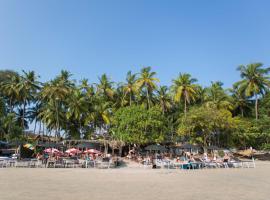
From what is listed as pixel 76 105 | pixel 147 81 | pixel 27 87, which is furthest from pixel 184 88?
pixel 27 87

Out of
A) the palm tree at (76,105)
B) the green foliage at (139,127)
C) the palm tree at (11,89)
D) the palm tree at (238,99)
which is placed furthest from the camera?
the palm tree at (238,99)

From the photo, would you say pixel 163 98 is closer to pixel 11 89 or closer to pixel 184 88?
pixel 184 88

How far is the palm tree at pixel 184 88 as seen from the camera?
46.6 m

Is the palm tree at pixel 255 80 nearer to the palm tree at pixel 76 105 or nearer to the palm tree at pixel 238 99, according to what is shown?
the palm tree at pixel 238 99

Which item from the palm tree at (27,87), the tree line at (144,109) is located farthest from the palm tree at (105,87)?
the palm tree at (27,87)

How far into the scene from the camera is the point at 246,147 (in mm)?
45562

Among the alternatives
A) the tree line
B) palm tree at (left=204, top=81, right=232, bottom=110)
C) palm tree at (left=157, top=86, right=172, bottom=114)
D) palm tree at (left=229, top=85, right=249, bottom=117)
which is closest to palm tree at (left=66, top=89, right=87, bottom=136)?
the tree line

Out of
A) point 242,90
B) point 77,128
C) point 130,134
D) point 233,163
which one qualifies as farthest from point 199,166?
point 77,128

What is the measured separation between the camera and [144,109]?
128 ft

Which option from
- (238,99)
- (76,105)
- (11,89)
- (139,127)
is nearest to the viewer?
(139,127)

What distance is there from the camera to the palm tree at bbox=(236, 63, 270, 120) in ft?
152

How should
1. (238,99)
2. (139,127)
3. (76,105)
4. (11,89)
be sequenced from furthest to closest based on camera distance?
(238,99) < (11,89) < (76,105) < (139,127)

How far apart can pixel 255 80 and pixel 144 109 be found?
70.5 ft

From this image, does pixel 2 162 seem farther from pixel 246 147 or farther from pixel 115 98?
pixel 246 147
